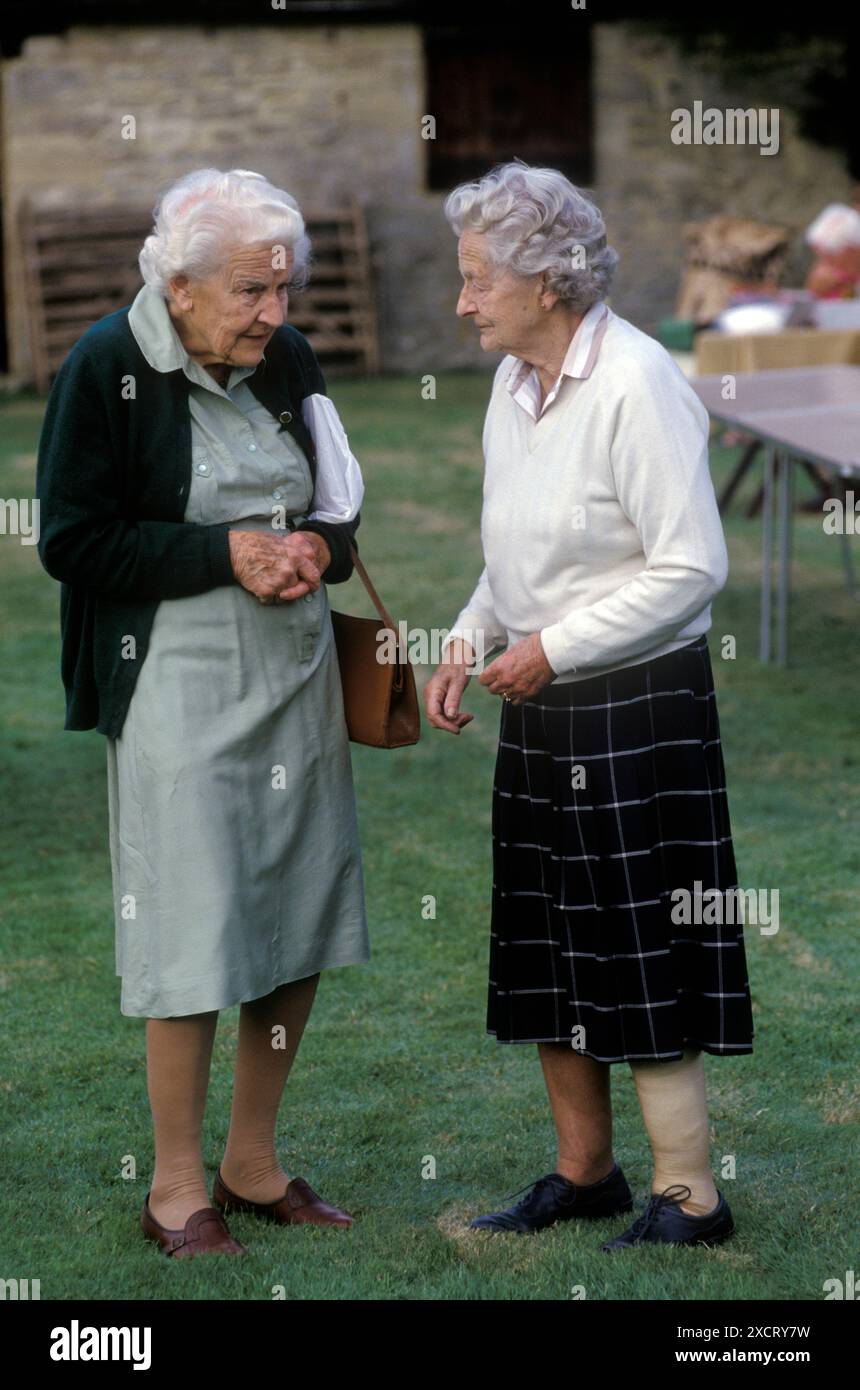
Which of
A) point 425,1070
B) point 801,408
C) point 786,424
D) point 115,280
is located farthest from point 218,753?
point 115,280

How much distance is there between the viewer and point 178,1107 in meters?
3.23

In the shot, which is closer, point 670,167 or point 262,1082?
point 262,1082

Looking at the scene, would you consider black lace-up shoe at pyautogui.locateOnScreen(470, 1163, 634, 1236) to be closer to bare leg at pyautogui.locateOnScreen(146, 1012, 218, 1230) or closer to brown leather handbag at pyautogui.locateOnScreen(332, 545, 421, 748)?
bare leg at pyautogui.locateOnScreen(146, 1012, 218, 1230)

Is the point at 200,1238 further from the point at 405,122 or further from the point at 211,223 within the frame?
the point at 405,122

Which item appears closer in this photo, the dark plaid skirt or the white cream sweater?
the white cream sweater

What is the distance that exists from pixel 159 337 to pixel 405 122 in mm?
15877

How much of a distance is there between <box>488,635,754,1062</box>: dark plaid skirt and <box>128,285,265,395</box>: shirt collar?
31.6 inches

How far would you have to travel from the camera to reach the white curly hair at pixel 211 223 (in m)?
2.93

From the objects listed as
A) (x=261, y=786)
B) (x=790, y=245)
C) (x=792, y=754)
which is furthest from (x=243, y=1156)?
(x=790, y=245)

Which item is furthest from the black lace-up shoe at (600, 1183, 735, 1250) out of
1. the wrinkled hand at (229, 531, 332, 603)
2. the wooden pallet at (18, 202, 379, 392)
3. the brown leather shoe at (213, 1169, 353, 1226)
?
the wooden pallet at (18, 202, 379, 392)

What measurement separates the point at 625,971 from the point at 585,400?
961 millimetres

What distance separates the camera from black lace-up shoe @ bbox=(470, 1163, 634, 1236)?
337 centimetres

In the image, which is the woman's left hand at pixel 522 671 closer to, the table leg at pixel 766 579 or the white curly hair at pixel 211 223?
the white curly hair at pixel 211 223

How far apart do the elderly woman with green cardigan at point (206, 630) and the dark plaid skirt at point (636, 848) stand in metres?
0.39
